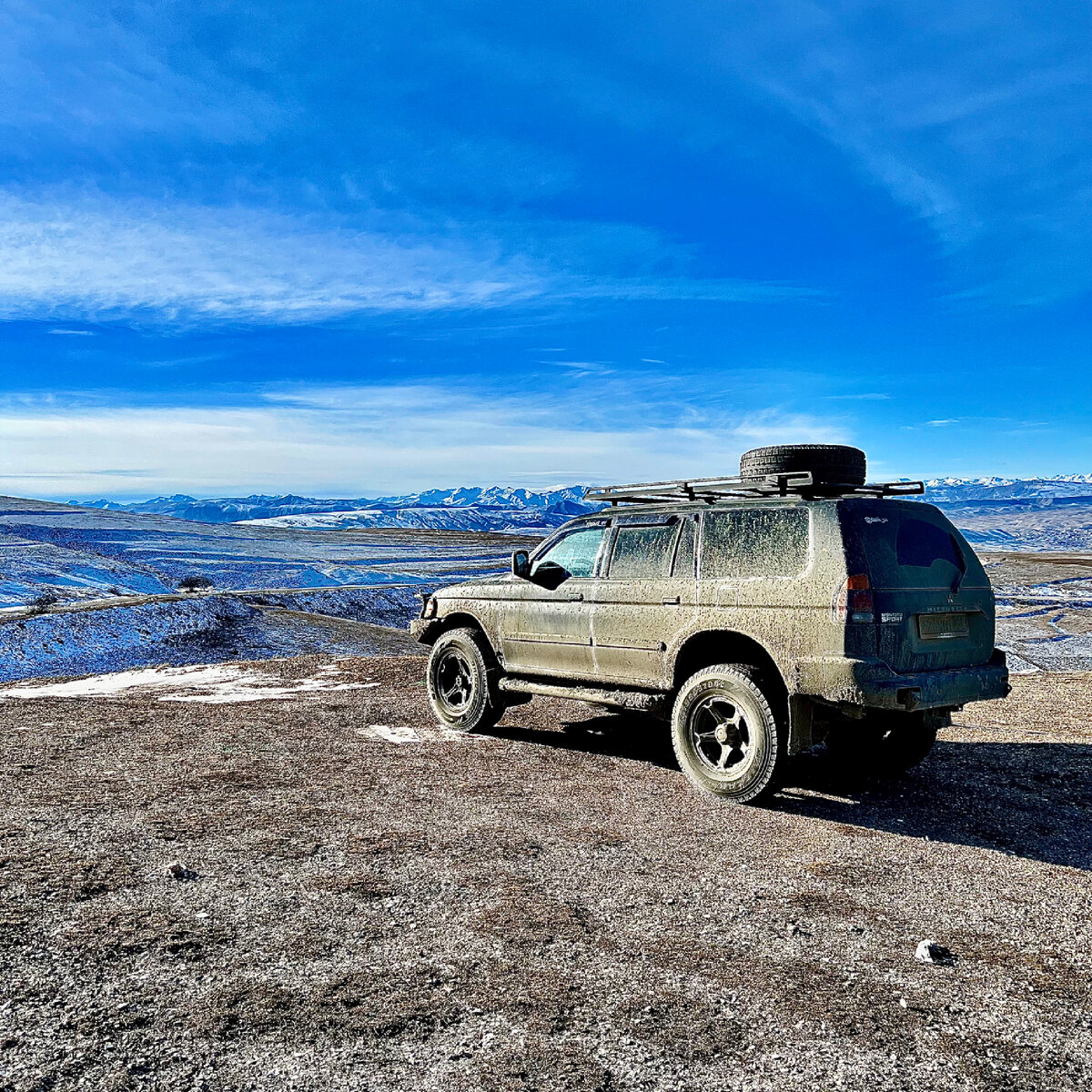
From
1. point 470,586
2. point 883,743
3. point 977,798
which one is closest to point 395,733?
point 470,586

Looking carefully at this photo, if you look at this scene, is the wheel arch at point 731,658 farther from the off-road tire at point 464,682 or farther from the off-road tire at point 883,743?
the off-road tire at point 464,682

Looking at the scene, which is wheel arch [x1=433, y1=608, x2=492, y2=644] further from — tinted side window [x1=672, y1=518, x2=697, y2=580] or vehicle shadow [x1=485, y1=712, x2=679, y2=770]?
tinted side window [x1=672, y1=518, x2=697, y2=580]

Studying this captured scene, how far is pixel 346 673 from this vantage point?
1226 centimetres

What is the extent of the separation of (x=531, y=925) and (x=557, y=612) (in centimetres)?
376

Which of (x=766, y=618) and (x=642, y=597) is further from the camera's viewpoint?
(x=642, y=597)

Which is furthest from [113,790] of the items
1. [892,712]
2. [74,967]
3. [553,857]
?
[892,712]

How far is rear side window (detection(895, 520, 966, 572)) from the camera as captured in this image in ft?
18.8

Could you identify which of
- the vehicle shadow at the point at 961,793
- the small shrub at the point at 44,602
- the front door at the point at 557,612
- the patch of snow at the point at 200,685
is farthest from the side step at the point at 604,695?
the small shrub at the point at 44,602

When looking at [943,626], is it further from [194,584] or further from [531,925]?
[194,584]

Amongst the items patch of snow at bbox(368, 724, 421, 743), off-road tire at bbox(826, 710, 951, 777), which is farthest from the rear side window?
patch of snow at bbox(368, 724, 421, 743)

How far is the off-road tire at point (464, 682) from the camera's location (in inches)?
315

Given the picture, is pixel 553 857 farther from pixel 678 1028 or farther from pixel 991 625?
pixel 991 625

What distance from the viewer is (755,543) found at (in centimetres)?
609

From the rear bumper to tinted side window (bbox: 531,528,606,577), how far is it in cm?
238
